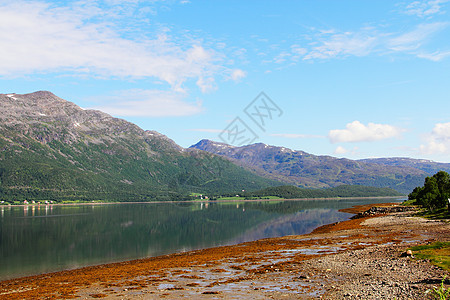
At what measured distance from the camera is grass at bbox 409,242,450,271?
2516 centimetres

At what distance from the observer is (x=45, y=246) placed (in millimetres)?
70062

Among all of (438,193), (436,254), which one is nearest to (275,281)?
(436,254)

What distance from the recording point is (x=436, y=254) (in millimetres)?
28328

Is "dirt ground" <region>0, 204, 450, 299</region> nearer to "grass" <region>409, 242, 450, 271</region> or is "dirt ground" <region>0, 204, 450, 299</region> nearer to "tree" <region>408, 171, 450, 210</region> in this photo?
"grass" <region>409, 242, 450, 271</region>

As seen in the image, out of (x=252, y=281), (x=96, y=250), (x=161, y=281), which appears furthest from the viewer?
(x=96, y=250)

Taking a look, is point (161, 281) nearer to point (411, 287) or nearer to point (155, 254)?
point (411, 287)

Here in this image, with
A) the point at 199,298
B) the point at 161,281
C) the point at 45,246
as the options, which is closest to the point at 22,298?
the point at 161,281

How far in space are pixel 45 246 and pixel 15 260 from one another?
1538cm

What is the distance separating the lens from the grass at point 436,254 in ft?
82.5

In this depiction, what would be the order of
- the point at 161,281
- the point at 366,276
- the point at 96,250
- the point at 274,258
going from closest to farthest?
1. the point at 366,276
2. the point at 161,281
3. the point at 274,258
4. the point at 96,250

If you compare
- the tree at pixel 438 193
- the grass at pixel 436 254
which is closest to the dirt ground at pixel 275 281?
the grass at pixel 436 254

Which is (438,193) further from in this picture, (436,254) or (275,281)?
(275,281)

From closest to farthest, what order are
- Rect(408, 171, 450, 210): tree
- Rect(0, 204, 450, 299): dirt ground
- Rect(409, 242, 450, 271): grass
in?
Rect(0, 204, 450, 299): dirt ground < Rect(409, 242, 450, 271): grass < Rect(408, 171, 450, 210): tree

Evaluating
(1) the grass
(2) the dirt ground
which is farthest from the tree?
(2) the dirt ground
